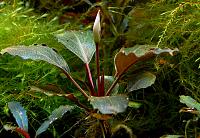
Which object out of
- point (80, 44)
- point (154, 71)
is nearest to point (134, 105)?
point (154, 71)

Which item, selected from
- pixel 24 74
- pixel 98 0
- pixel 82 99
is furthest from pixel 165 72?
pixel 98 0

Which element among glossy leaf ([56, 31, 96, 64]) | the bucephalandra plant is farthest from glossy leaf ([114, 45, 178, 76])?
glossy leaf ([56, 31, 96, 64])

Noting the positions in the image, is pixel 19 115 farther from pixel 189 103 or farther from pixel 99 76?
pixel 189 103

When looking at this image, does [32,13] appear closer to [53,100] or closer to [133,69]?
[53,100]

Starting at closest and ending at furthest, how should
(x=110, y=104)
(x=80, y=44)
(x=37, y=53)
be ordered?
(x=110, y=104) < (x=37, y=53) < (x=80, y=44)

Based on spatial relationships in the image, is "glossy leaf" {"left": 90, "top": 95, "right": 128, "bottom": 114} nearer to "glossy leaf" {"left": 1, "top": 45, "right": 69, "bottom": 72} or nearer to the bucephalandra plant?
the bucephalandra plant

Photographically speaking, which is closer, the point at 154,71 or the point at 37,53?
the point at 37,53
